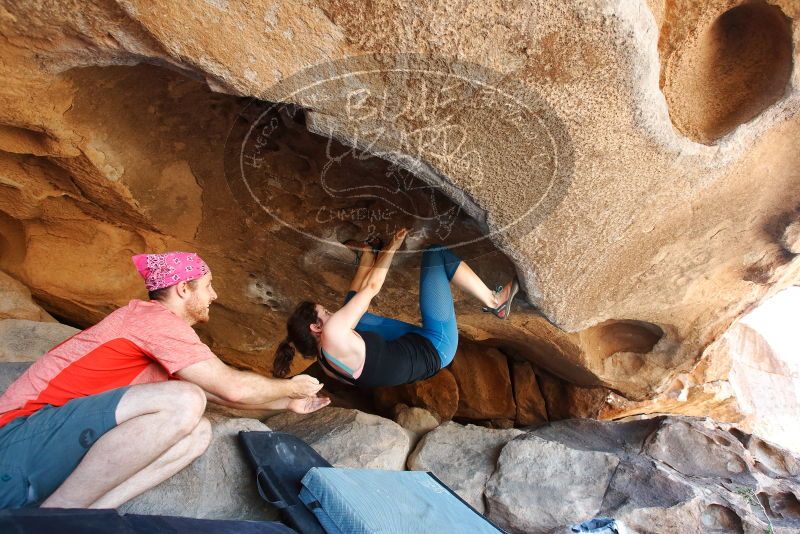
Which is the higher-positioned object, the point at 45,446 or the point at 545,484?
the point at 545,484

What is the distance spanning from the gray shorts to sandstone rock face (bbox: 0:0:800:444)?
775 millimetres

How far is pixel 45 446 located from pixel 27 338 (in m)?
1.44

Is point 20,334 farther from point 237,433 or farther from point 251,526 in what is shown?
point 251,526

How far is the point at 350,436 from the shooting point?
2.35 m

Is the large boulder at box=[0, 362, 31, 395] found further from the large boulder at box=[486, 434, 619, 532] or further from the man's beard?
the large boulder at box=[486, 434, 619, 532]

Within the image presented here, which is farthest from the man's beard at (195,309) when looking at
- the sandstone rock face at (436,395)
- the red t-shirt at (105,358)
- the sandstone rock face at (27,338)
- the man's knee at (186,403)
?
the sandstone rock face at (436,395)

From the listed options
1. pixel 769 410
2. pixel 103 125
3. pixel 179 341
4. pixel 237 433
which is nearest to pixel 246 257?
pixel 103 125

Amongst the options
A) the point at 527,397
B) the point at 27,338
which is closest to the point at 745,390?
the point at 527,397

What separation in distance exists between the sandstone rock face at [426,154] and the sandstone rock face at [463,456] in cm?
55

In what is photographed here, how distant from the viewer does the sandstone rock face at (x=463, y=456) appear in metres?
2.41

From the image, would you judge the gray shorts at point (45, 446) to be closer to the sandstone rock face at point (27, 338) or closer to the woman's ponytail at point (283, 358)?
the woman's ponytail at point (283, 358)

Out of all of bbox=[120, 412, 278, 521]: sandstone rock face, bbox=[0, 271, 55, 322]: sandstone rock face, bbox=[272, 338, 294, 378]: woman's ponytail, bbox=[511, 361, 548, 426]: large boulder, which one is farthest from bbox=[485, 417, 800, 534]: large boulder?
bbox=[0, 271, 55, 322]: sandstone rock face

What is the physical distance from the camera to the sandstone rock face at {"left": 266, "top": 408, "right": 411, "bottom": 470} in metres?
2.25

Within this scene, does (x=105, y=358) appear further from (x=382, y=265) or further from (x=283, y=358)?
(x=382, y=265)
